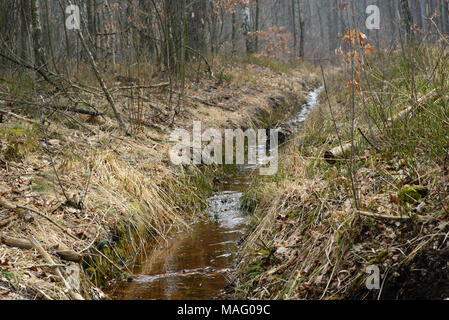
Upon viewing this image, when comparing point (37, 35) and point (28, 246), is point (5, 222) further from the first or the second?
point (37, 35)

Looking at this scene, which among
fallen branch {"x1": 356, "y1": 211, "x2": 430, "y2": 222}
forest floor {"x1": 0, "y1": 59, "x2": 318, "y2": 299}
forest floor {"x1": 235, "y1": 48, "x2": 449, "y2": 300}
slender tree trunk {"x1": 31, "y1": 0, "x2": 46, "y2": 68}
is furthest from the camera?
slender tree trunk {"x1": 31, "y1": 0, "x2": 46, "y2": 68}

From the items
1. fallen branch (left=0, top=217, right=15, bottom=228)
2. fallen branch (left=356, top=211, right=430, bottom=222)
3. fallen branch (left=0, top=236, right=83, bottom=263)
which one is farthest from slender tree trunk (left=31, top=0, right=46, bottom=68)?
fallen branch (left=356, top=211, right=430, bottom=222)

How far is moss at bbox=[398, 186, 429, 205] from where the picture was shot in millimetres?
2926

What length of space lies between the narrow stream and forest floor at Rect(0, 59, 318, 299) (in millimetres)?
182

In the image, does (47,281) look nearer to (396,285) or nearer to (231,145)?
(396,285)

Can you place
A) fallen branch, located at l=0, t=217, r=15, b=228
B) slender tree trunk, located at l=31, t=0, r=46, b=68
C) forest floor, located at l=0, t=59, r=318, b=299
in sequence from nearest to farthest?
forest floor, located at l=0, t=59, r=318, b=299
fallen branch, located at l=0, t=217, r=15, b=228
slender tree trunk, located at l=31, t=0, r=46, b=68

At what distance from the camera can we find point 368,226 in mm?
2916

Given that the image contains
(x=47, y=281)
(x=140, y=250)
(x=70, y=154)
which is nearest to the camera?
(x=47, y=281)

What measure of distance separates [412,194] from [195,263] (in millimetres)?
2113

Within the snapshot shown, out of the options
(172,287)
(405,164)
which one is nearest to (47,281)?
(172,287)

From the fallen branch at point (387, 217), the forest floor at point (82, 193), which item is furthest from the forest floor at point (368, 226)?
the forest floor at point (82, 193)

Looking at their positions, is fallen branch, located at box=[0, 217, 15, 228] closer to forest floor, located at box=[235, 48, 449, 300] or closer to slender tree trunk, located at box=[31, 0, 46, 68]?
forest floor, located at box=[235, 48, 449, 300]

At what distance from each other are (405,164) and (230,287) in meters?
1.78
